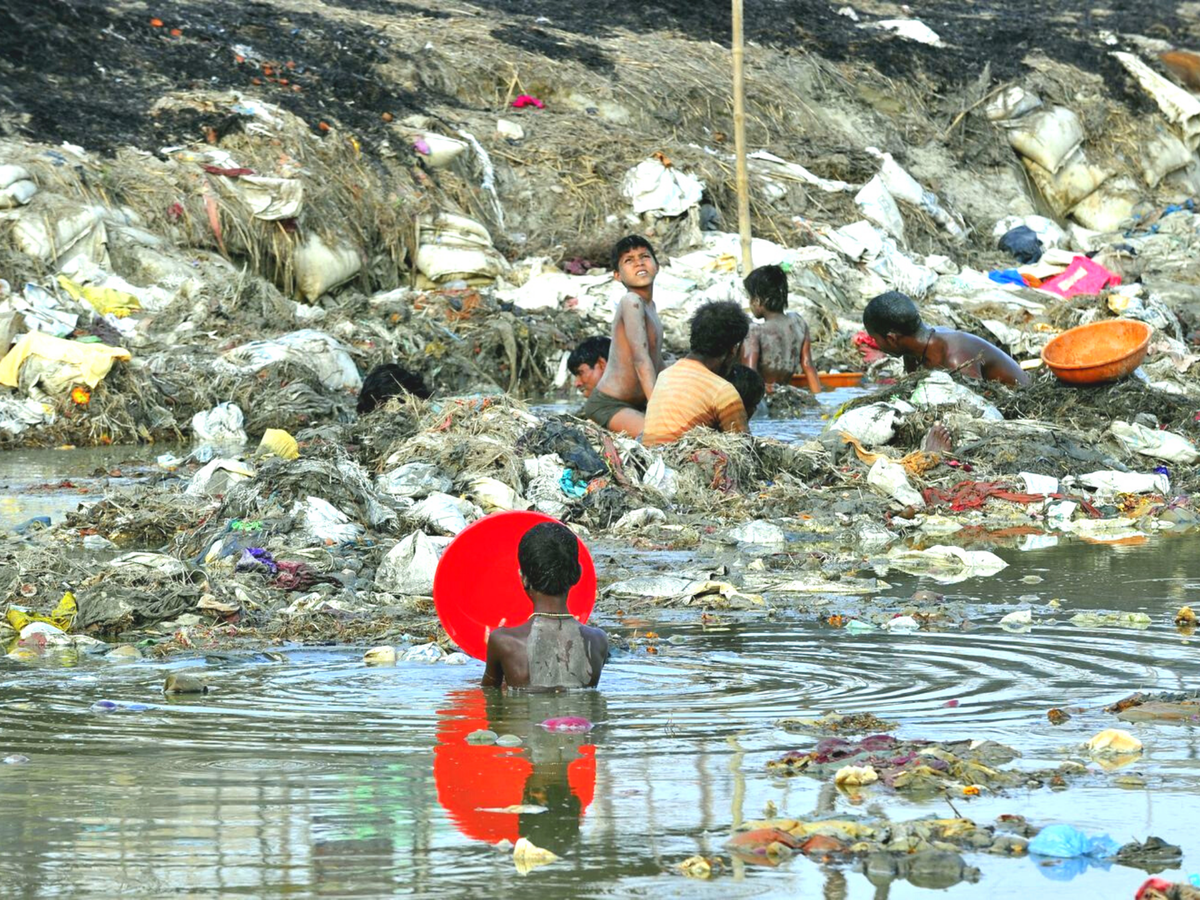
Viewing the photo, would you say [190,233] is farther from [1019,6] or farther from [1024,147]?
[1019,6]

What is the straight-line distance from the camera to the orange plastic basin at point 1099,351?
423 inches

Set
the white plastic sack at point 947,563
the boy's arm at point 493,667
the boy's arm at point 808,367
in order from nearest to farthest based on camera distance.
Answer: the boy's arm at point 493,667
the white plastic sack at point 947,563
the boy's arm at point 808,367

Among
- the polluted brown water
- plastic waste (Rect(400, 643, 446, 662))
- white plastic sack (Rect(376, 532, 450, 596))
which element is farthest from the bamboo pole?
plastic waste (Rect(400, 643, 446, 662))

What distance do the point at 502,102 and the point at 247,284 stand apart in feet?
24.8

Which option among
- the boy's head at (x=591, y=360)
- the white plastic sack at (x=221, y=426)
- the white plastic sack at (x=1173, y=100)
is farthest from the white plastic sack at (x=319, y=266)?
the white plastic sack at (x=1173, y=100)

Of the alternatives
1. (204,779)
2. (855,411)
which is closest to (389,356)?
(855,411)

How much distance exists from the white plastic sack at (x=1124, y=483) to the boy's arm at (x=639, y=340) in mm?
2511

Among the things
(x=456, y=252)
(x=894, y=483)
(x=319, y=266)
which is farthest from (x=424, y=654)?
(x=456, y=252)

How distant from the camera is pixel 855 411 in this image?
10.6 metres

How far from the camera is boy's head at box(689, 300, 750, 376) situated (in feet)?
32.2

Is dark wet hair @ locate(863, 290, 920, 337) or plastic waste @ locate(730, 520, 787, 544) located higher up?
dark wet hair @ locate(863, 290, 920, 337)

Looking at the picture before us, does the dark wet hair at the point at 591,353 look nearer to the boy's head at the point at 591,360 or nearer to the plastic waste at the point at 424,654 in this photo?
the boy's head at the point at 591,360

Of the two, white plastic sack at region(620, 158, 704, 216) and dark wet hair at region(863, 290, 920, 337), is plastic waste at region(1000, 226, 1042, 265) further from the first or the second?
dark wet hair at region(863, 290, 920, 337)

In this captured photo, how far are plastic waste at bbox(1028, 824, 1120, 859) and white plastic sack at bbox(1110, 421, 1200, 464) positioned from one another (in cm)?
669
